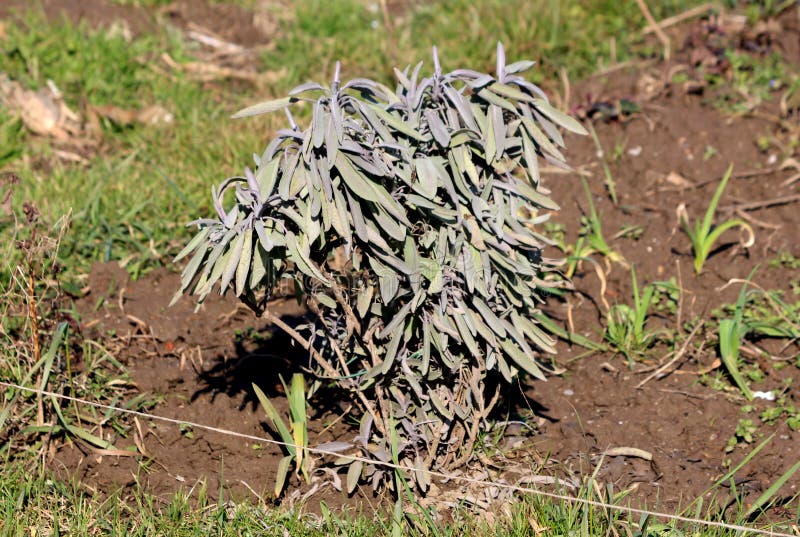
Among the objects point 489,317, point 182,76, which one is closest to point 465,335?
point 489,317

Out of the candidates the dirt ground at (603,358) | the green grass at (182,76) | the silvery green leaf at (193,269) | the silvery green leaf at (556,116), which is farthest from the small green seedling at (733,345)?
the green grass at (182,76)

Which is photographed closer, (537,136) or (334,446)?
(537,136)

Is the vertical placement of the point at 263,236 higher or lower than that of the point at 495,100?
lower

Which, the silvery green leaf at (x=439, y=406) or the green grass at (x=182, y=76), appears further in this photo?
the green grass at (x=182, y=76)


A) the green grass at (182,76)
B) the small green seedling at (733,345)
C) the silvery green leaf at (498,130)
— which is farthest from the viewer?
the green grass at (182,76)

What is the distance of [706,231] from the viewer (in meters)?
3.99

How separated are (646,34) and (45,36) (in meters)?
3.48

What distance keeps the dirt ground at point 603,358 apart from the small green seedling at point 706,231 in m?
0.06

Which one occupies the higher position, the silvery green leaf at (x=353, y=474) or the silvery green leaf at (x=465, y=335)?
the silvery green leaf at (x=465, y=335)

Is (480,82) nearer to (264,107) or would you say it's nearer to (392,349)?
(264,107)

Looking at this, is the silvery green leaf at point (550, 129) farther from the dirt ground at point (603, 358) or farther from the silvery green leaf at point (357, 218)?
the dirt ground at point (603, 358)

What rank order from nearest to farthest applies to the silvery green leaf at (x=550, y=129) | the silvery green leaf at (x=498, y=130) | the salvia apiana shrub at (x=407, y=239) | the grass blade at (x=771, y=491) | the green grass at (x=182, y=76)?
the salvia apiana shrub at (x=407, y=239)
the silvery green leaf at (x=498, y=130)
the silvery green leaf at (x=550, y=129)
the grass blade at (x=771, y=491)
the green grass at (x=182, y=76)

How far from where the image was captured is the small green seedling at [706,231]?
398 centimetres

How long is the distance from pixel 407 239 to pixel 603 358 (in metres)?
1.37
